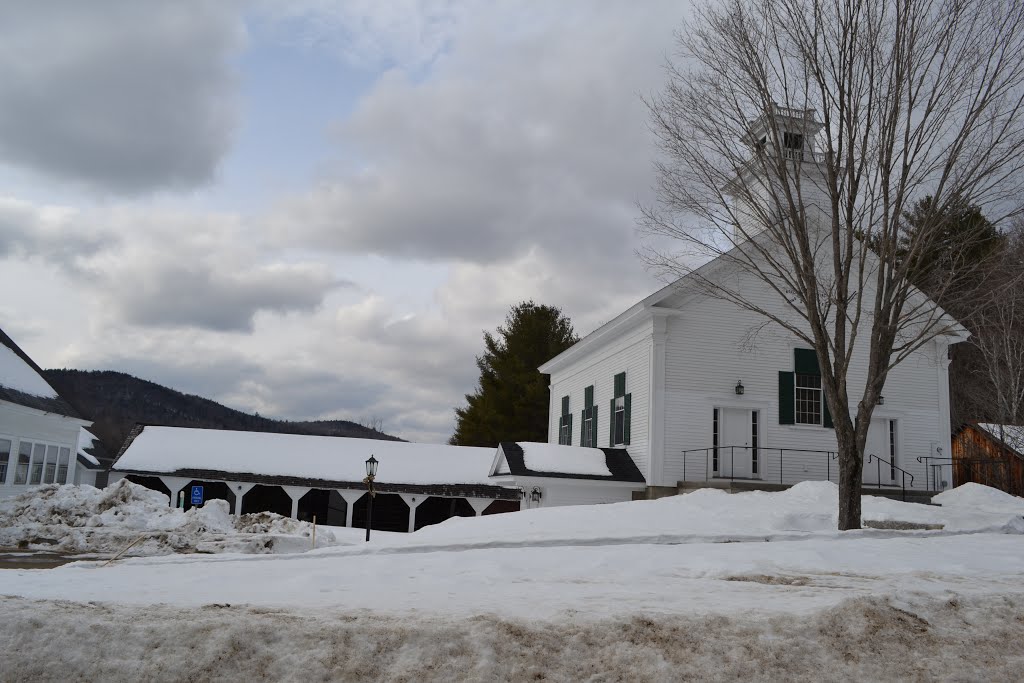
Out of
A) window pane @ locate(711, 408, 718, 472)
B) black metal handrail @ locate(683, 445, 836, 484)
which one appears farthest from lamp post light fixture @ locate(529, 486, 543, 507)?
window pane @ locate(711, 408, 718, 472)

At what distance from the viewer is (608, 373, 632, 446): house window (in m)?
22.0

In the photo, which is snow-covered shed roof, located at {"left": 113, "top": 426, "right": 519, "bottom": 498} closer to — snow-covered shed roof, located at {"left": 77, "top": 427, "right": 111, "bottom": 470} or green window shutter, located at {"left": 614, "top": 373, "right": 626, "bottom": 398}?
green window shutter, located at {"left": 614, "top": 373, "right": 626, "bottom": 398}

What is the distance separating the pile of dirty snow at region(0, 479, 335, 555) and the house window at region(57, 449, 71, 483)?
590 cm

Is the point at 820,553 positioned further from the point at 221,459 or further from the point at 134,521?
the point at 221,459

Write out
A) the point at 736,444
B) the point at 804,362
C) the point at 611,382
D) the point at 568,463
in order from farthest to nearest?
the point at 611,382 → the point at 568,463 → the point at 804,362 → the point at 736,444

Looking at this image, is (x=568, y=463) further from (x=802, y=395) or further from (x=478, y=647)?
(x=478, y=647)

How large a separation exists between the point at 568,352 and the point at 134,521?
13.4 metres

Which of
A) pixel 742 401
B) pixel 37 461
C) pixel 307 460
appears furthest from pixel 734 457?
pixel 37 461

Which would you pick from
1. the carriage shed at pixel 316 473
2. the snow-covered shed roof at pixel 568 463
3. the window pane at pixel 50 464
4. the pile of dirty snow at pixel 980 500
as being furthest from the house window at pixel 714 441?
the window pane at pixel 50 464

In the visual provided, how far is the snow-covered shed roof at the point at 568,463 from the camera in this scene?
68.9 ft

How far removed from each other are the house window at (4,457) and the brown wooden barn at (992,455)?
25.9 m

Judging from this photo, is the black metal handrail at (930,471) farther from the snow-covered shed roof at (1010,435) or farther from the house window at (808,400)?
the snow-covered shed roof at (1010,435)

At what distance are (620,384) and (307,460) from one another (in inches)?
513

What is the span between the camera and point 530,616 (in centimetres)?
552
